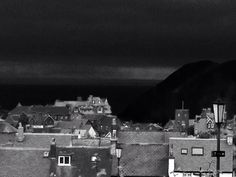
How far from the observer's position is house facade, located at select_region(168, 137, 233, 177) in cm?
4019

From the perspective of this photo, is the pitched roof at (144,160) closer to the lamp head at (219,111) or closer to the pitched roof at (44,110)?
the lamp head at (219,111)

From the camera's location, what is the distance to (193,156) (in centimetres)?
4159

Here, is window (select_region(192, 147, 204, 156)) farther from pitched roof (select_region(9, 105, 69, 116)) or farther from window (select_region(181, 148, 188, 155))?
pitched roof (select_region(9, 105, 69, 116))

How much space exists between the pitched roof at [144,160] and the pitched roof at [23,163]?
18.8 ft

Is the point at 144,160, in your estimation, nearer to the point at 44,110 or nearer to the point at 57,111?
the point at 57,111

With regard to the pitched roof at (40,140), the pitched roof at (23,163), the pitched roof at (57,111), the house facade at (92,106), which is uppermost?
the house facade at (92,106)

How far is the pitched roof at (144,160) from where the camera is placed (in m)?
40.2

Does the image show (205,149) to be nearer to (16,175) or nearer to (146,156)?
(146,156)

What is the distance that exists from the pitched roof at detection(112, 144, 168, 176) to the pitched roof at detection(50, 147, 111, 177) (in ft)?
14.6

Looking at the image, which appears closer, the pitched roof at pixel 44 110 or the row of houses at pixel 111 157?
the row of houses at pixel 111 157

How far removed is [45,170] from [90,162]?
8.26ft

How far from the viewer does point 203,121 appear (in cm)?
9219

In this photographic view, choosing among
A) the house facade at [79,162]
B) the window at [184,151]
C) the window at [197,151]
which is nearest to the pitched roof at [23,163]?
the house facade at [79,162]

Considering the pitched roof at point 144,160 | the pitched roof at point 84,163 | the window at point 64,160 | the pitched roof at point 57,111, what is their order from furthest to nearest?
the pitched roof at point 57,111 → the pitched roof at point 144,160 → the window at point 64,160 → the pitched roof at point 84,163
